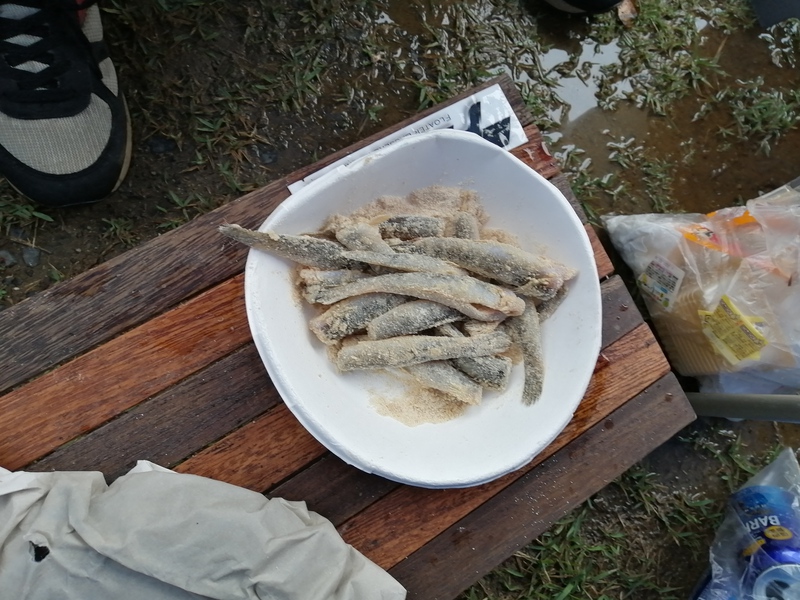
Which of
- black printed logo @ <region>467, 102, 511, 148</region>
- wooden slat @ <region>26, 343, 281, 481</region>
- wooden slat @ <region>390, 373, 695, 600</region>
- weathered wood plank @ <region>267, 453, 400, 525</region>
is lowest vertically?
wooden slat @ <region>390, 373, 695, 600</region>

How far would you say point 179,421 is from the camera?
1.06m

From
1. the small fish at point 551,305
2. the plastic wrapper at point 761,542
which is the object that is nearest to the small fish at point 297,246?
the small fish at point 551,305

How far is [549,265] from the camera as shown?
3.28 feet

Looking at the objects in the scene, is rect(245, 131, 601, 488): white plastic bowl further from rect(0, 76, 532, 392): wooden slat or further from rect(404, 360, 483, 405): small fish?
rect(0, 76, 532, 392): wooden slat

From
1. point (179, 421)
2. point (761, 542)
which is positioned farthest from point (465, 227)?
point (761, 542)

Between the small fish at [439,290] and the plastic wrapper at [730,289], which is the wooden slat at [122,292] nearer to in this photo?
the small fish at [439,290]

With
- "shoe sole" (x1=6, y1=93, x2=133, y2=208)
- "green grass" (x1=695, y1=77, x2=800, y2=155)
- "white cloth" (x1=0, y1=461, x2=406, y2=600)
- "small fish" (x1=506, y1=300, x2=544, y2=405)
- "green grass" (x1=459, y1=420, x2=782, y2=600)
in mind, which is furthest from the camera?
"green grass" (x1=695, y1=77, x2=800, y2=155)

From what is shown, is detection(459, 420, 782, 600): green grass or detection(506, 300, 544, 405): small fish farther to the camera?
detection(459, 420, 782, 600): green grass

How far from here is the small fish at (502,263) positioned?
981mm

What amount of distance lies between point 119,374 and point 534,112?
126 centimetres

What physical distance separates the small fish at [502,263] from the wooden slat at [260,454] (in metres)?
0.41

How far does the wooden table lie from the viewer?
3.42 feet

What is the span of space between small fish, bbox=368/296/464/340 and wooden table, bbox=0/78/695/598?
0.88 feet

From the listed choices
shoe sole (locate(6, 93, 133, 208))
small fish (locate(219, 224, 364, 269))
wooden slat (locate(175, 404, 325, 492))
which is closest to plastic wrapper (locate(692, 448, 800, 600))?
wooden slat (locate(175, 404, 325, 492))
